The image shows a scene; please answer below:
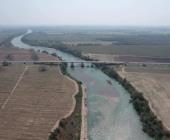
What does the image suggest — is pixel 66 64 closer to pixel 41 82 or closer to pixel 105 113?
pixel 41 82

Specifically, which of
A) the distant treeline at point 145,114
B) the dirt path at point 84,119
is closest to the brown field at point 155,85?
the distant treeline at point 145,114

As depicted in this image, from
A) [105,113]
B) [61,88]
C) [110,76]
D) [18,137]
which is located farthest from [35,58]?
[18,137]

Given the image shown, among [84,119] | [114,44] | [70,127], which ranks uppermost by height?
[70,127]

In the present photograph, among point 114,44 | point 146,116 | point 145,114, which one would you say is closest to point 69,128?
point 146,116

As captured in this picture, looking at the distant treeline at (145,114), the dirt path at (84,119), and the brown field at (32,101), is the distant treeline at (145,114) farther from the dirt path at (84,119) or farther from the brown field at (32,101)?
the brown field at (32,101)

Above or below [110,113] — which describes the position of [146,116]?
above

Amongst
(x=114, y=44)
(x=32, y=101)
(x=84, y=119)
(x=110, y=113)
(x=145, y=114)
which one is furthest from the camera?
(x=114, y=44)

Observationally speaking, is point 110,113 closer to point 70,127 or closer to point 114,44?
point 70,127
